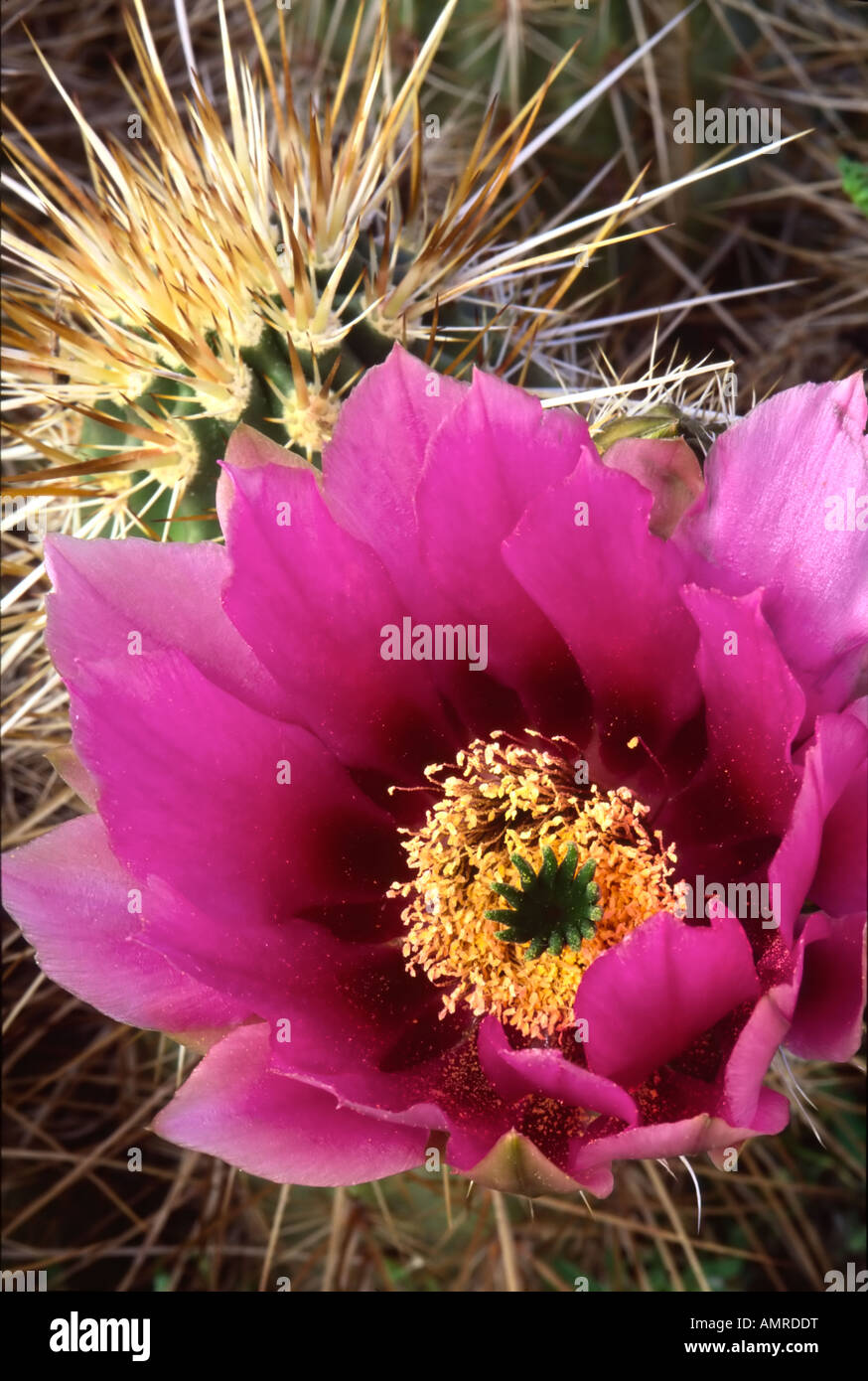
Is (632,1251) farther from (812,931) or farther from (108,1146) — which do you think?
(812,931)

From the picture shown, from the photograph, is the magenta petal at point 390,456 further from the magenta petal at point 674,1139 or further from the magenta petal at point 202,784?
the magenta petal at point 674,1139
